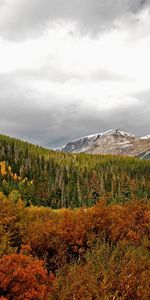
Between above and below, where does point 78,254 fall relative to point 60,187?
below

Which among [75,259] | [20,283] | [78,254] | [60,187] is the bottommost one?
[78,254]

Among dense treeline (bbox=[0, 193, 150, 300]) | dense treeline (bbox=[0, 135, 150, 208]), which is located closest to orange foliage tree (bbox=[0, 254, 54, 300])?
dense treeline (bbox=[0, 193, 150, 300])

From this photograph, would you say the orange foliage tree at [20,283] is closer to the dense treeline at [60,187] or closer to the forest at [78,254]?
the forest at [78,254]

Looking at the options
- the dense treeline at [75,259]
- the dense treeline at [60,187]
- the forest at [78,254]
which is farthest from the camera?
the dense treeline at [60,187]

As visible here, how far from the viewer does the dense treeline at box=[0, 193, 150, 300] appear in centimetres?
1995

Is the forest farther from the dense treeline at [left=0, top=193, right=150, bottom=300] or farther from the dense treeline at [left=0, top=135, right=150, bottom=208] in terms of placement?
the dense treeline at [left=0, top=135, right=150, bottom=208]

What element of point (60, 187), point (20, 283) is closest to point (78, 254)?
point (20, 283)

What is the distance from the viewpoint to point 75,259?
32.3 metres

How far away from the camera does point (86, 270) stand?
72.7 feet

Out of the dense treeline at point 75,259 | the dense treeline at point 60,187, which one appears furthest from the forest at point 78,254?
the dense treeline at point 60,187

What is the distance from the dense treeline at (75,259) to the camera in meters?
20.0

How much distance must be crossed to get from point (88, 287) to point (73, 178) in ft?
583

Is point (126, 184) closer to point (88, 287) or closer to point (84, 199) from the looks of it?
point (84, 199)

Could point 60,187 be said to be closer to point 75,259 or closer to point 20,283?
point 75,259
